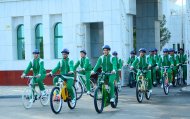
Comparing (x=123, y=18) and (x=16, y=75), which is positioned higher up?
(x=123, y=18)

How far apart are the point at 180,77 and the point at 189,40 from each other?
2110 mm

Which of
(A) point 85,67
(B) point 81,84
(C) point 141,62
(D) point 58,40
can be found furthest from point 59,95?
(D) point 58,40

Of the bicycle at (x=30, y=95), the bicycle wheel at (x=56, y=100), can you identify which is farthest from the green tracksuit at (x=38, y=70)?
the bicycle wheel at (x=56, y=100)

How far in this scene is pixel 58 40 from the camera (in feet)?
95.6

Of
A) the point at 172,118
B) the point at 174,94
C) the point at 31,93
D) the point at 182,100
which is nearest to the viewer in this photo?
the point at 172,118

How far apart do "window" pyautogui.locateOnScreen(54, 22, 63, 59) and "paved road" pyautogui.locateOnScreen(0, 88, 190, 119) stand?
10597 mm

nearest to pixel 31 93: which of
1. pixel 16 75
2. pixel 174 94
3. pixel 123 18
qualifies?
pixel 174 94

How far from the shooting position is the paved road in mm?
13672

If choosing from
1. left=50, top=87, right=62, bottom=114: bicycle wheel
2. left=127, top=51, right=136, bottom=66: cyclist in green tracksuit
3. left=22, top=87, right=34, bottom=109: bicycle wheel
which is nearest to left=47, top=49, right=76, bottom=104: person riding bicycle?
left=50, top=87, right=62, bottom=114: bicycle wheel

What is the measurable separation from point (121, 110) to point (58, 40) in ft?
48.2

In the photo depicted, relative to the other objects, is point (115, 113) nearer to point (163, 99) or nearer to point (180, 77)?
point (163, 99)

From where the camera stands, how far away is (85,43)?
28.1 meters

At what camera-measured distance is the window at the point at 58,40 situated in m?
29.0

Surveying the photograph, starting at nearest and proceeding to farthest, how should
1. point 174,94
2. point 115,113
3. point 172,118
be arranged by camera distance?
point 172,118
point 115,113
point 174,94
